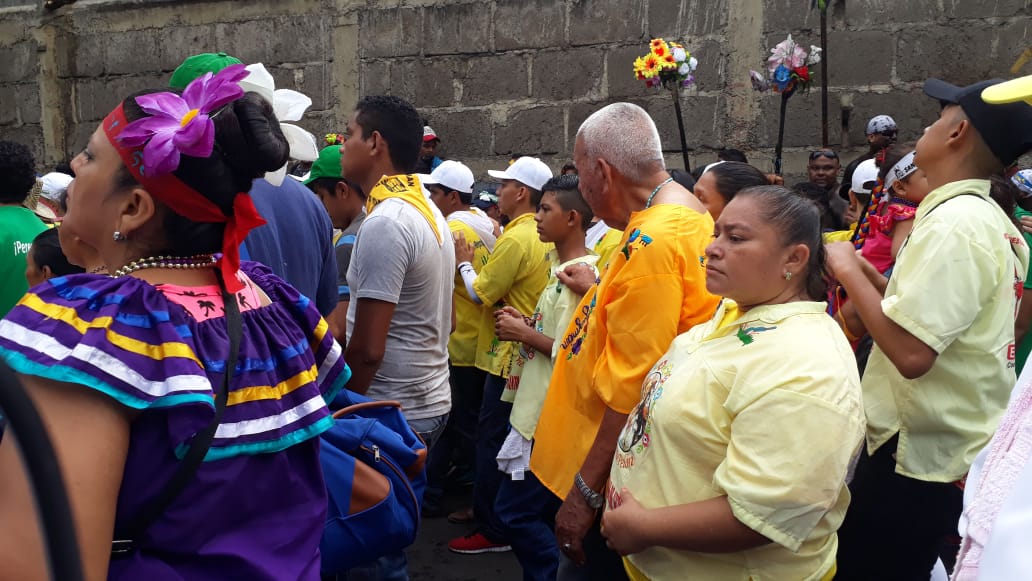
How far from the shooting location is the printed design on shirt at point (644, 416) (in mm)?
2334

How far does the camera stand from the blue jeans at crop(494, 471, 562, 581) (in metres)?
3.61

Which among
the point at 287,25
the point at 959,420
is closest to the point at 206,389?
the point at 959,420

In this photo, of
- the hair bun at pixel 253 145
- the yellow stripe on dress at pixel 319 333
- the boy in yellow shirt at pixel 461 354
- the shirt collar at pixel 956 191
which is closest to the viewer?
the hair bun at pixel 253 145

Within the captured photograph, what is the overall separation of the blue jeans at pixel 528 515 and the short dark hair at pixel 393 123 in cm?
145

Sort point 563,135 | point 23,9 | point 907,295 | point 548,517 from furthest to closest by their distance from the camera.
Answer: point 23,9 → point 563,135 → point 548,517 → point 907,295

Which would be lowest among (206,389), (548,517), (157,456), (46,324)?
(548,517)

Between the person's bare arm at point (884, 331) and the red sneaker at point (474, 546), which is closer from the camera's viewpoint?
the person's bare arm at point (884, 331)

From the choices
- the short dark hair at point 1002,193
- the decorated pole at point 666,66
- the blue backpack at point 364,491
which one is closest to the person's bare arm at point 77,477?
the blue backpack at point 364,491

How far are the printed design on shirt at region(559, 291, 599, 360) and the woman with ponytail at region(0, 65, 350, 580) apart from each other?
1.28 meters

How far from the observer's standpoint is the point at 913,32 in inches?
273

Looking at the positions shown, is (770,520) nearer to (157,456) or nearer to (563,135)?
(157,456)

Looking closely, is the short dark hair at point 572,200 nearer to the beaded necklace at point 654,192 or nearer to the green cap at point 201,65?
the beaded necklace at point 654,192

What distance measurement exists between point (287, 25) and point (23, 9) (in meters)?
3.47

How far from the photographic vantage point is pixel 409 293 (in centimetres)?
352
